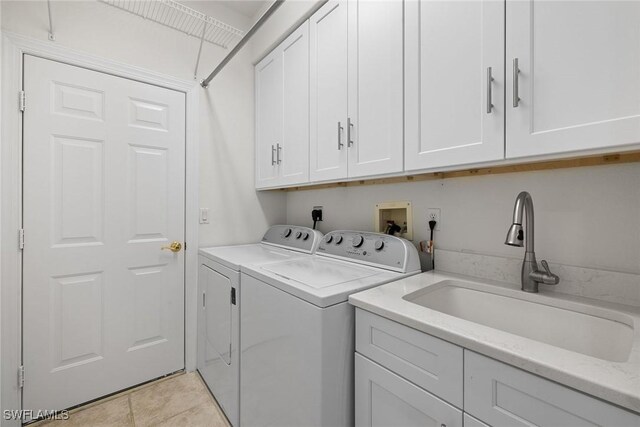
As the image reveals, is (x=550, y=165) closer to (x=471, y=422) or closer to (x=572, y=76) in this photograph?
(x=572, y=76)

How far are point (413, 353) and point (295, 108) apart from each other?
63.2 inches

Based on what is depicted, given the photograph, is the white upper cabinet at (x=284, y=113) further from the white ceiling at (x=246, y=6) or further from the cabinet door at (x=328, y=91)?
the white ceiling at (x=246, y=6)

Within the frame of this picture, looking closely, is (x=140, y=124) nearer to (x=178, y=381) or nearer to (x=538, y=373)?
(x=178, y=381)

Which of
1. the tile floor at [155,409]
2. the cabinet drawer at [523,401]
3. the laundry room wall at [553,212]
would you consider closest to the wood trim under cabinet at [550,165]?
the laundry room wall at [553,212]

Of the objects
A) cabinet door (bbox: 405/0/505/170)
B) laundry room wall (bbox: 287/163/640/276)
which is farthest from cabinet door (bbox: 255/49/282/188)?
cabinet door (bbox: 405/0/505/170)

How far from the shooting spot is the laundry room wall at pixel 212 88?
1771 millimetres

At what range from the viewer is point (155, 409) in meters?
1.75

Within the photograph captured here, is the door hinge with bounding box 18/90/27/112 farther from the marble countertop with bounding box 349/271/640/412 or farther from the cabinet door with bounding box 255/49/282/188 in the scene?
the marble countertop with bounding box 349/271/640/412

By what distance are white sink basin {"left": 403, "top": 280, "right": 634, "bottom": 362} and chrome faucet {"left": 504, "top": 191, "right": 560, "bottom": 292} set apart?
0.05m

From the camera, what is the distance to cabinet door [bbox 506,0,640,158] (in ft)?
2.37

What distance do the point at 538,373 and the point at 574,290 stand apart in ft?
2.13

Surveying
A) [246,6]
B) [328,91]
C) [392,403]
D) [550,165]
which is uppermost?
[246,6]

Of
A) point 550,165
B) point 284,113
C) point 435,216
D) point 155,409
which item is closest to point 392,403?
point 435,216

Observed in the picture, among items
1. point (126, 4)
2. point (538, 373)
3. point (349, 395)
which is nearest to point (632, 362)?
point (538, 373)
